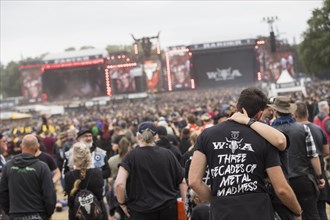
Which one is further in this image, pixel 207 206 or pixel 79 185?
pixel 79 185

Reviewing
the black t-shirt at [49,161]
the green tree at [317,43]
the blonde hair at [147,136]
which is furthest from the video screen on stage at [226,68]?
the blonde hair at [147,136]

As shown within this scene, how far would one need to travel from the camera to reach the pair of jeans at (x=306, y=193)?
5188 millimetres

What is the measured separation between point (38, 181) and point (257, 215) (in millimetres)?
3007

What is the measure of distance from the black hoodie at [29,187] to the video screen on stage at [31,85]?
5192 centimetres

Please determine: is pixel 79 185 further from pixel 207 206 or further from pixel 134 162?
pixel 207 206

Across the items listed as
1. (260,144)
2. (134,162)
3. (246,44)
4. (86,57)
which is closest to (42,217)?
(134,162)

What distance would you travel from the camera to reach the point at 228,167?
3.26 meters

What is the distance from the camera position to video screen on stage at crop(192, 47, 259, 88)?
43.7 m

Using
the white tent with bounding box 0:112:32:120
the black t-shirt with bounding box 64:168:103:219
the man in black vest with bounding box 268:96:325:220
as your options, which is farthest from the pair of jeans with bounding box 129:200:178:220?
the white tent with bounding box 0:112:32:120

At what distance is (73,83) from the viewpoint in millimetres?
48656

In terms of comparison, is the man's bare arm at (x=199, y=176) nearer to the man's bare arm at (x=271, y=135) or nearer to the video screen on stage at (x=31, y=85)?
the man's bare arm at (x=271, y=135)

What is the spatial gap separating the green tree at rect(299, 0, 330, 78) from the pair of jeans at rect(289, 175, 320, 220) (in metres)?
29.9

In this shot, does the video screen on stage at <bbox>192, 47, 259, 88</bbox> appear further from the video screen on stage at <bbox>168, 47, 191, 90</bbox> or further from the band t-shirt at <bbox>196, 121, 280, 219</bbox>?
the band t-shirt at <bbox>196, 121, 280, 219</bbox>

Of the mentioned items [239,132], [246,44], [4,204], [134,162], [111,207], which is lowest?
[111,207]
